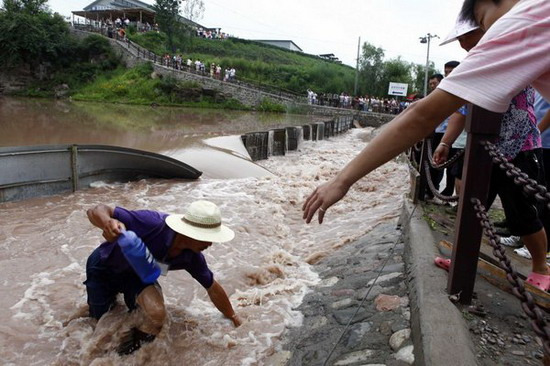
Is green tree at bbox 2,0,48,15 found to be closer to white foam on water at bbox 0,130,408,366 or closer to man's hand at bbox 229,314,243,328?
white foam on water at bbox 0,130,408,366

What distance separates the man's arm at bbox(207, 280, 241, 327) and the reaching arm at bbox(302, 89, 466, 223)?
2.16 metres

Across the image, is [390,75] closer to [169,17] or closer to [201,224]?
[169,17]

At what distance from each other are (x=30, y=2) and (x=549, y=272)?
48.2m

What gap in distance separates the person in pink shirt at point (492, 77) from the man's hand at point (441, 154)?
2.79 meters

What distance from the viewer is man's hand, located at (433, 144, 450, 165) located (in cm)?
394

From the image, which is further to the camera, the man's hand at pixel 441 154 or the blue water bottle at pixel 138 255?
the man's hand at pixel 441 154

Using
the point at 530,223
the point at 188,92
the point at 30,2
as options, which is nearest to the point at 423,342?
the point at 530,223

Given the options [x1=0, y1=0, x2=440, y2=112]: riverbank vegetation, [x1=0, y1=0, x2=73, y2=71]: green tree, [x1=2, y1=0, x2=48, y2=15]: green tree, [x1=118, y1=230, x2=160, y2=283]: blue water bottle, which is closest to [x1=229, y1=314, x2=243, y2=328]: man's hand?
[x1=118, y1=230, x2=160, y2=283]: blue water bottle

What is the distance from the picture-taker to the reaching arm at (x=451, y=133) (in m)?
3.67

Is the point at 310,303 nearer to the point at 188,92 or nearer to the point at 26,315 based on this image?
the point at 26,315

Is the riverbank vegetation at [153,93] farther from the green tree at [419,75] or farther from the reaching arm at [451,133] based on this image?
the reaching arm at [451,133]

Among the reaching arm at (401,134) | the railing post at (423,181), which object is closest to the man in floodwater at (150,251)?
the reaching arm at (401,134)

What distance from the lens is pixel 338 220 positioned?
6.68 meters

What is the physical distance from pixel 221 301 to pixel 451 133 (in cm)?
256
